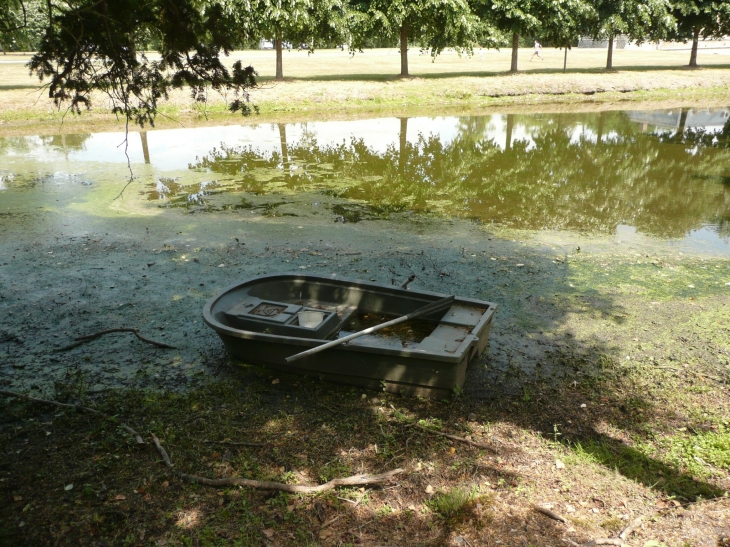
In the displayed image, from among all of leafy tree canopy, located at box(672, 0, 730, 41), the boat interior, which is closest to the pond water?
the boat interior

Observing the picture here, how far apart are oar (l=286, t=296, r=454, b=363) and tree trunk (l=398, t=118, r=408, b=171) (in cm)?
821

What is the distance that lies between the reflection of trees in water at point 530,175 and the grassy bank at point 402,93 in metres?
5.51

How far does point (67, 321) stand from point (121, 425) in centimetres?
238

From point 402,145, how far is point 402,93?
29.9ft

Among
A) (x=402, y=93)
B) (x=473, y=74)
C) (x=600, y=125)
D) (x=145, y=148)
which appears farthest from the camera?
(x=473, y=74)

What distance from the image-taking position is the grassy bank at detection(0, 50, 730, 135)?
21.1 m

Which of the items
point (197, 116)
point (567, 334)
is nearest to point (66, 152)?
point (197, 116)

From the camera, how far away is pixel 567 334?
620cm

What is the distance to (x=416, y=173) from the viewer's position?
1346cm

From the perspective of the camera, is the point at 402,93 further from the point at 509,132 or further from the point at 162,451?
the point at 162,451

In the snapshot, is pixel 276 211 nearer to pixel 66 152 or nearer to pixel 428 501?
pixel 428 501


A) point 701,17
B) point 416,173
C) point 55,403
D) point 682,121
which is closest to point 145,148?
point 416,173

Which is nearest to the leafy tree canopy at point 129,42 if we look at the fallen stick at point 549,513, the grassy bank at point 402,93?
the fallen stick at point 549,513

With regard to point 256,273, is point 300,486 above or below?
below
